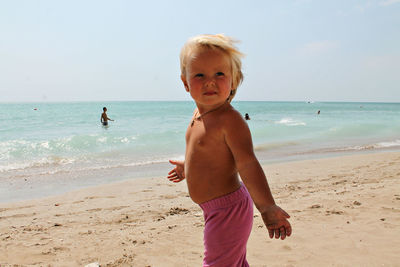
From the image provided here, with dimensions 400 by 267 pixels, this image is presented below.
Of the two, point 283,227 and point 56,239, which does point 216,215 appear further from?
point 56,239

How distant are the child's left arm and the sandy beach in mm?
1686

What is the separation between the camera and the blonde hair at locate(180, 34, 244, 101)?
165 centimetres

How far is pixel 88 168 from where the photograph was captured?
925 cm

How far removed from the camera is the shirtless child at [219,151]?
163 cm

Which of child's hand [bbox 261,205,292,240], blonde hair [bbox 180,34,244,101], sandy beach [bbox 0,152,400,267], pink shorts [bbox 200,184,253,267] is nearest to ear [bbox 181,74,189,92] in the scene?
blonde hair [bbox 180,34,244,101]

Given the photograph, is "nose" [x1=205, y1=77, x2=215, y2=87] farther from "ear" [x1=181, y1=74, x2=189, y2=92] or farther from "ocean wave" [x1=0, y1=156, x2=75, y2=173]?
"ocean wave" [x1=0, y1=156, x2=75, y2=173]

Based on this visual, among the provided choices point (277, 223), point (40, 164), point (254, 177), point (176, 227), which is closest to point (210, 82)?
point (254, 177)

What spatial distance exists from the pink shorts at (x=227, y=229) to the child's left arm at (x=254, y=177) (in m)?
0.17

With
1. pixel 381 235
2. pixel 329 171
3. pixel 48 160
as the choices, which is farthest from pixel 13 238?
pixel 48 160

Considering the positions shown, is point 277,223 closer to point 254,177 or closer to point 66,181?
point 254,177

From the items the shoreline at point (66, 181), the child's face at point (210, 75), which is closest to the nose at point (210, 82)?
the child's face at point (210, 75)

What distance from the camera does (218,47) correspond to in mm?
1658

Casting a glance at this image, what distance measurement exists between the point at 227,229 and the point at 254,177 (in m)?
0.33

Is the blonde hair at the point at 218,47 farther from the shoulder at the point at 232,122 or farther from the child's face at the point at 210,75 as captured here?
the shoulder at the point at 232,122
